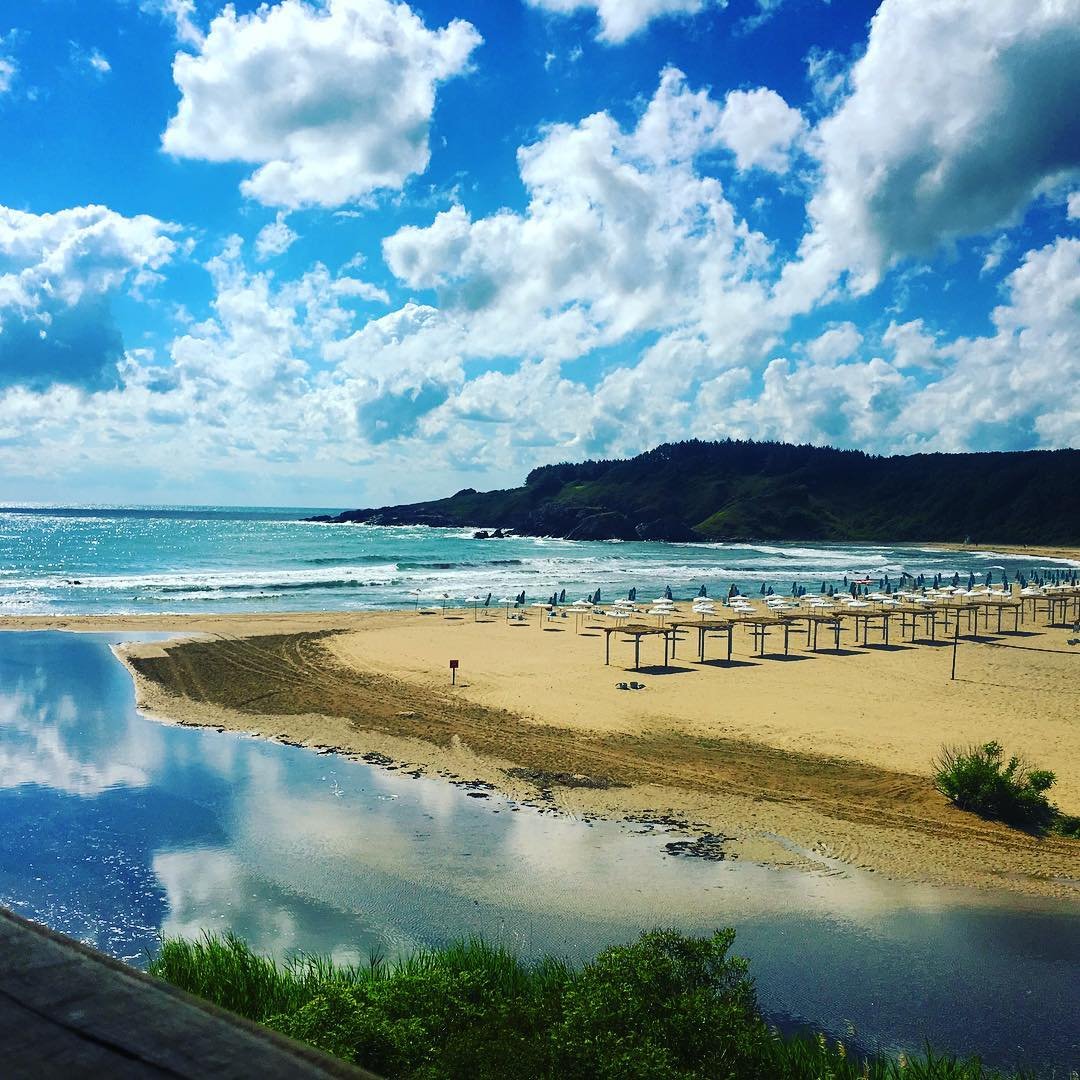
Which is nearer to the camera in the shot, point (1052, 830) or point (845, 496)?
point (1052, 830)

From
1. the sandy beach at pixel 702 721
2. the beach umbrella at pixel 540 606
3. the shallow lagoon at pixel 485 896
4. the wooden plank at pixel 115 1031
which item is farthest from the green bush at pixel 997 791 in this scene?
the beach umbrella at pixel 540 606

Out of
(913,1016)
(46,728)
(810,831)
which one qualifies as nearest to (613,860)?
(810,831)

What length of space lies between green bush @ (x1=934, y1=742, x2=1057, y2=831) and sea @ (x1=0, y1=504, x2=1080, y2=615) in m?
39.8

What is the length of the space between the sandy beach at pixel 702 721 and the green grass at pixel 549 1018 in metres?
6.35

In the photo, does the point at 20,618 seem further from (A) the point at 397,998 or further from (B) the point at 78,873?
(A) the point at 397,998

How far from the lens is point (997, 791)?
16.2 m

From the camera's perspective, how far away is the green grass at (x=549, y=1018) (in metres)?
6.44

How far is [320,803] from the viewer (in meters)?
16.6

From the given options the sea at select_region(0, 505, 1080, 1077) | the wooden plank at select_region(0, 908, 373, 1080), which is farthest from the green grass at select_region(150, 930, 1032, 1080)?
the wooden plank at select_region(0, 908, 373, 1080)

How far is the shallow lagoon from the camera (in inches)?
403

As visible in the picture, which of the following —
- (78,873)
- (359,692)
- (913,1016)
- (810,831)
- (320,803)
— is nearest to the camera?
(913,1016)

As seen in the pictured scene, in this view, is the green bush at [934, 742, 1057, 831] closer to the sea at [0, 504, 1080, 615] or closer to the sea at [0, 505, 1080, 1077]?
the sea at [0, 505, 1080, 1077]

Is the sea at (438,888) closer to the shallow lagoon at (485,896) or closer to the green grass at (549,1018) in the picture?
the shallow lagoon at (485,896)

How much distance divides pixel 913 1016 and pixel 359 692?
20139 mm
